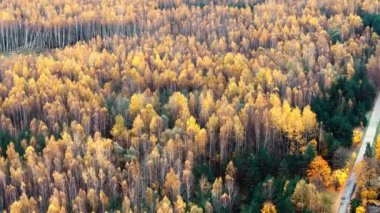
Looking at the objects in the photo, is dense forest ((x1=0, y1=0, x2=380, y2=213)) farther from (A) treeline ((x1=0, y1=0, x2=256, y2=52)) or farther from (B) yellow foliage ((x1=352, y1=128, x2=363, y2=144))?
(A) treeline ((x1=0, y1=0, x2=256, y2=52))

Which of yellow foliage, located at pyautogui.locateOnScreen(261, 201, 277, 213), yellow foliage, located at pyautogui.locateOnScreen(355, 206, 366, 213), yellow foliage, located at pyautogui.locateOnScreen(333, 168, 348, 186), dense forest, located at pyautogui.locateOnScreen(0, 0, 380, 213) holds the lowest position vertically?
yellow foliage, located at pyautogui.locateOnScreen(355, 206, 366, 213)

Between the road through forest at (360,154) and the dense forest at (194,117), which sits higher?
the dense forest at (194,117)

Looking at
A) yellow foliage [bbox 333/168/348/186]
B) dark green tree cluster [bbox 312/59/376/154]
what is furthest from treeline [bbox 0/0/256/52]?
yellow foliage [bbox 333/168/348/186]

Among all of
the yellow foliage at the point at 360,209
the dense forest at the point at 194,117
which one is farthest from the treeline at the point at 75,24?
the yellow foliage at the point at 360,209

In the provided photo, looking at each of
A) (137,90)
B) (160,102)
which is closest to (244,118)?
(160,102)

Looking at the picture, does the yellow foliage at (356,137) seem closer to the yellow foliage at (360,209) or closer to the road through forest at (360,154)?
the road through forest at (360,154)

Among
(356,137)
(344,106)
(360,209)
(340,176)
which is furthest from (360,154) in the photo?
(360,209)

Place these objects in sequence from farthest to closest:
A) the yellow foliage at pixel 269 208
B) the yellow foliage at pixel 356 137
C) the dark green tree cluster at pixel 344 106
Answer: the yellow foliage at pixel 356 137
the dark green tree cluster at pixel 344 106
the yellow foliage at pixel 269 208
